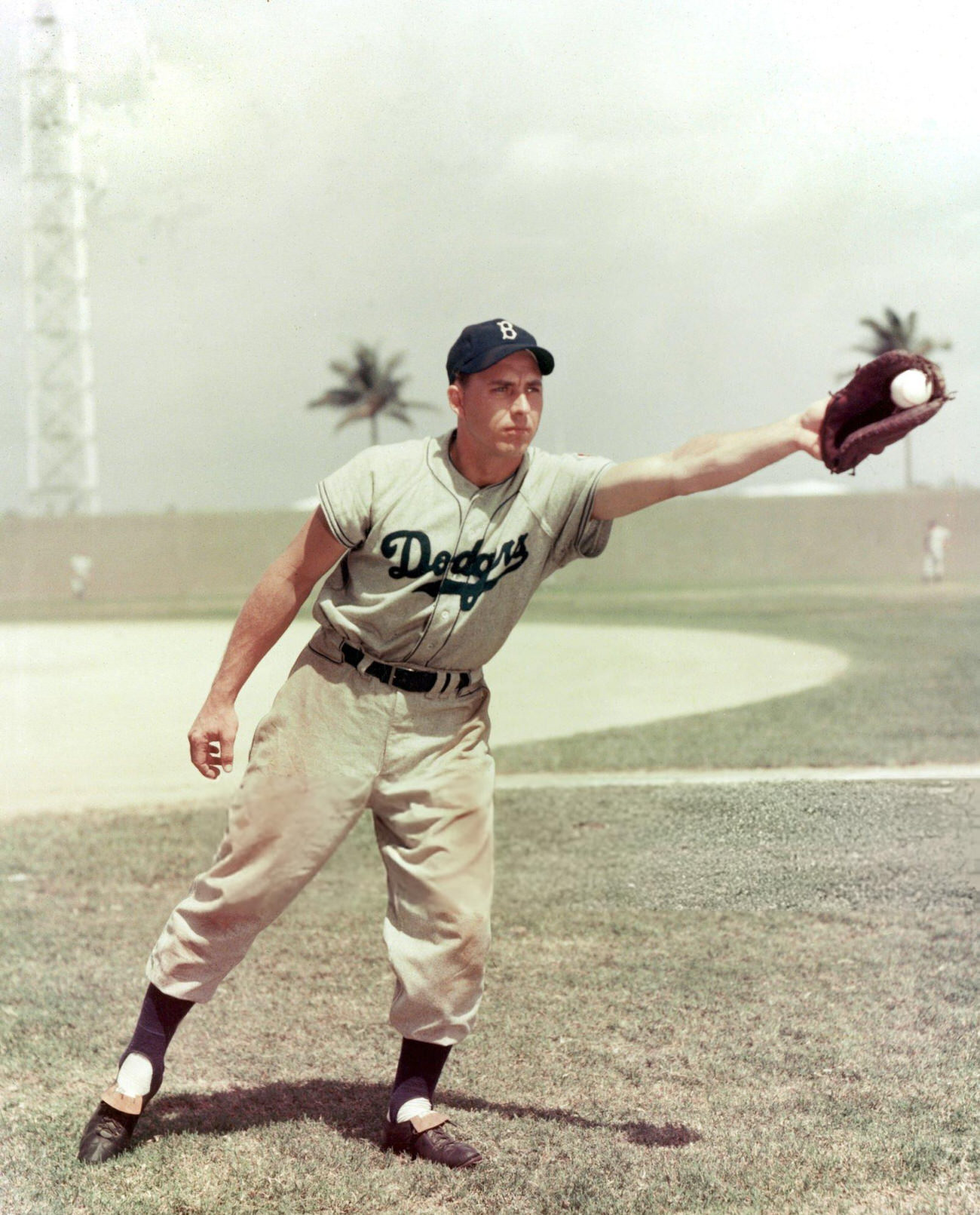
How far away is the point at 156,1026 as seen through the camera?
339 cm

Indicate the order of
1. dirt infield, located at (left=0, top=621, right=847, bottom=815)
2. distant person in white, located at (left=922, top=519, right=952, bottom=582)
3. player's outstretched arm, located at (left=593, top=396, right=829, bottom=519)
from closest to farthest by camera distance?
1. player's outstretched arm, located at (left=593, top=396, right=829, bottom=519)
2. dirt infield, located at (left=0, top=621, right=847, bottom=815)
3. distant person in white, located at (left=922, top=519, right=952, bottom=582)

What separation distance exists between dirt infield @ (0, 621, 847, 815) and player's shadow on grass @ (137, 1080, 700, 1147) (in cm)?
428

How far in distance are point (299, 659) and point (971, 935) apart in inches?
110

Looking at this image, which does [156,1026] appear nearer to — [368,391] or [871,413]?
[871,413]

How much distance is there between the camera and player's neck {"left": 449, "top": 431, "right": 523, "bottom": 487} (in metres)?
3.28

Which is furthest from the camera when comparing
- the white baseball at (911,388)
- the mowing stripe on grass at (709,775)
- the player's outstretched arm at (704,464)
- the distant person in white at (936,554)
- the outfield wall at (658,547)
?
the outfield wall at (658,547)

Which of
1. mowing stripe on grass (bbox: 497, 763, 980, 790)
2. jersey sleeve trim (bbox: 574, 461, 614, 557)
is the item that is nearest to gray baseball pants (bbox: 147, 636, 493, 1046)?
jersey sleeve trim (bbox: 574, 461, 614, 557)

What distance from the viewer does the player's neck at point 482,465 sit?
3.28 meters

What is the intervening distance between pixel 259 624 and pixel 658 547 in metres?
38.7

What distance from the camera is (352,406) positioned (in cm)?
6122

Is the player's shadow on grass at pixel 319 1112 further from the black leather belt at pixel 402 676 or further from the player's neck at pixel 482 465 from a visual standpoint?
the player's neck at pixel 482 465

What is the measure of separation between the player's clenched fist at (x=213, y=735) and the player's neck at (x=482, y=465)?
0.79m

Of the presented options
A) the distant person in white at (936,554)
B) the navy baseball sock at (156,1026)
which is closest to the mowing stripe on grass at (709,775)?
the navy baseball sock at (156,1026)

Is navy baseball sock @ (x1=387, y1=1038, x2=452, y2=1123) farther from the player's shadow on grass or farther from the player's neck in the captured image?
the player's neck
